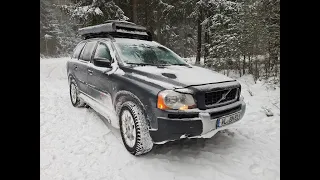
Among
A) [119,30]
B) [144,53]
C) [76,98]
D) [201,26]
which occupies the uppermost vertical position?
[201,26]

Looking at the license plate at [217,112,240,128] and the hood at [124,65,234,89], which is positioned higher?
the hood at [124,65,234,89]

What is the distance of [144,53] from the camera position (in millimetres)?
3258

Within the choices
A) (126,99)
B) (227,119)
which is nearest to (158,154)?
(126,99)

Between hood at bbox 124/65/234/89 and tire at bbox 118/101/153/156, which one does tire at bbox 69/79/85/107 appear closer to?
hood at bbox 124/65/234/89

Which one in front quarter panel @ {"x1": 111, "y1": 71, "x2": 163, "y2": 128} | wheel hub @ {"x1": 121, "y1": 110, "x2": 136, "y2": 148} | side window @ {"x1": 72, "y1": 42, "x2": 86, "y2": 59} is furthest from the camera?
side window @ {"x1": 72, "y1": 42, "x2": 86, "y2": 59}

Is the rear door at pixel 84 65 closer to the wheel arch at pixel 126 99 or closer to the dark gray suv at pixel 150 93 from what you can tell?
the dark gray suv at pixel 150 93

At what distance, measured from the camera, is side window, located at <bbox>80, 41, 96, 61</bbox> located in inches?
149

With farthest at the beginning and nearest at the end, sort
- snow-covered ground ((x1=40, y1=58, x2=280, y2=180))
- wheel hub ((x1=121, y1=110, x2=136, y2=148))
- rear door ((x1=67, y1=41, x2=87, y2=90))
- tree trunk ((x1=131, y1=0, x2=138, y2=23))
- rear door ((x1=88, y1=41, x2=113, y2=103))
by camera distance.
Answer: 1. rear door ((x1=67, y1=41, x2=87, y2=90))
2. tree trunk ((x1=131, y1=0, x2=138, y2=23))
3. rear door ((x1=88, y1=41, x2=113, y2=103))
4. wheel hub ((x1=121, y1=110, x2=136, y2=148))
5. snow-covered ground ((x1=40, y1=58, x2=280, y2=180))

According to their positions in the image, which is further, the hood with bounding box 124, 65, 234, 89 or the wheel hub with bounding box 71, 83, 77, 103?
the wheel hub with bounding box 71, 83, 77, 103

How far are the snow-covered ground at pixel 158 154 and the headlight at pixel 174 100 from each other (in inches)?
26.4

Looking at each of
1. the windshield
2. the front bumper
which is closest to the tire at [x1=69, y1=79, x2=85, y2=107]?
the windshield

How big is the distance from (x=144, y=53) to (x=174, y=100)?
4.27 feet

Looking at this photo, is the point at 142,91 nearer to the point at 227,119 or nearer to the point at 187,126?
the point at 187,126
